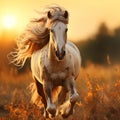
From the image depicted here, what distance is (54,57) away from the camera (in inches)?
298

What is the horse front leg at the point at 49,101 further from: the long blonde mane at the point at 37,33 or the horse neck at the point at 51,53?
the long blonde mane at the point at 37,33

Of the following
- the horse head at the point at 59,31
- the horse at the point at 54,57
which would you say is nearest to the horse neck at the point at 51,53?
the horse at the point at 54,57

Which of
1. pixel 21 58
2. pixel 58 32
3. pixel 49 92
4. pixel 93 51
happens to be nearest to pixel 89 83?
pixel 21 58

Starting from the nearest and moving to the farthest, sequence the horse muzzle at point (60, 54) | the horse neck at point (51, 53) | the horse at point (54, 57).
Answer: the horse muzzle at point (60, 54)
the horse at point (54, 57)
the horse neck at point (51, 53)

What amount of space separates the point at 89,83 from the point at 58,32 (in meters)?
3.12

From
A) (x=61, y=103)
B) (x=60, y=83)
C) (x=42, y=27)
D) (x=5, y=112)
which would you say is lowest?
(x=5, y=112)

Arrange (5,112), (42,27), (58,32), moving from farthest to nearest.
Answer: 1. (5,112)
2. (42,27)
3. (58,32)

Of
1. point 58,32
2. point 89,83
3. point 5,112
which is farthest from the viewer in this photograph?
point 5,112

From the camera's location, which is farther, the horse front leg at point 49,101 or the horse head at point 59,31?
the horse front leg at point 49,101

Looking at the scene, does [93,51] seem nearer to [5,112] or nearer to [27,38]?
[5,112]

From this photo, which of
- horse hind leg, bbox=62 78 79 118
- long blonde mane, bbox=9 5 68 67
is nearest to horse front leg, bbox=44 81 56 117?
horse hind leg, bbox=62 78 79 118

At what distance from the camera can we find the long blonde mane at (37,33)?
762cm

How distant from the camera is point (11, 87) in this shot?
43.6 feet

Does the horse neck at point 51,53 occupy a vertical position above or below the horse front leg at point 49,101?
above
